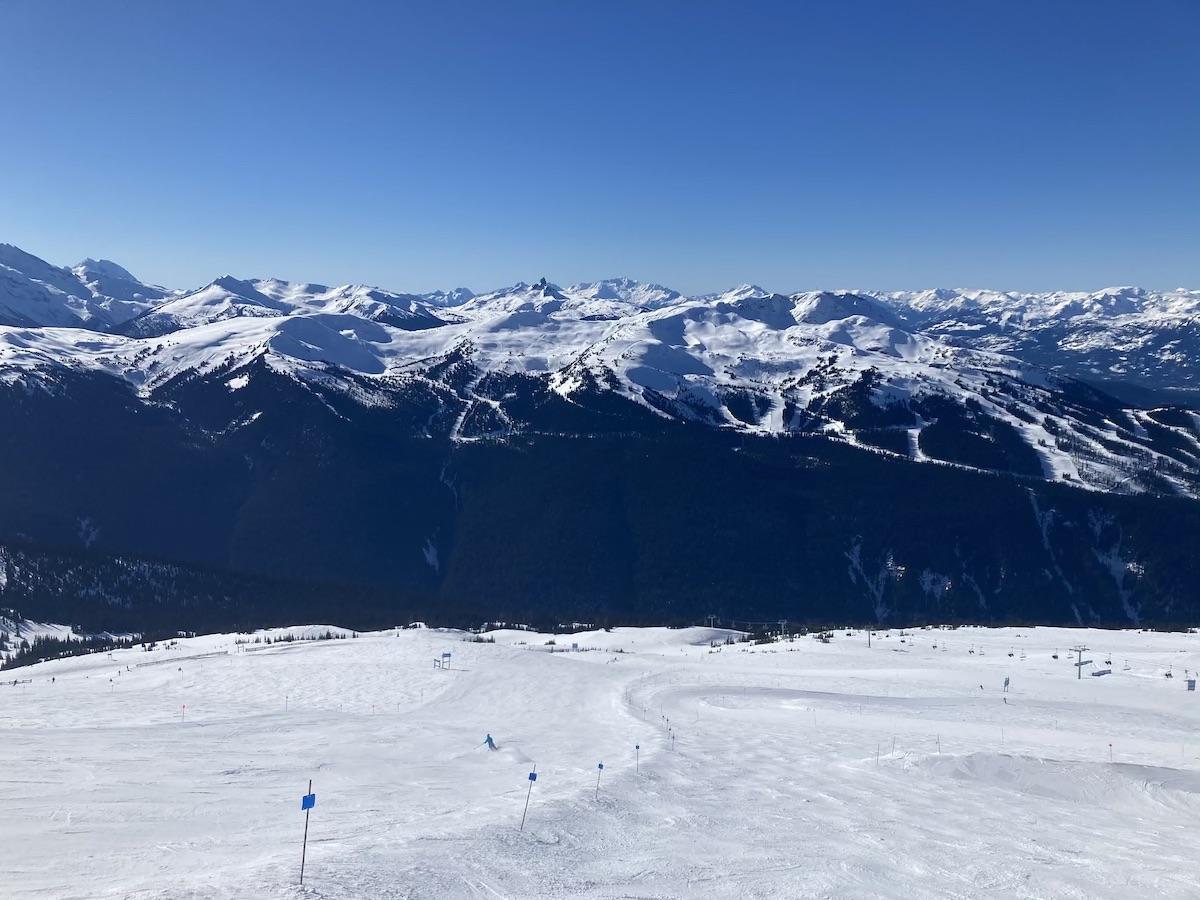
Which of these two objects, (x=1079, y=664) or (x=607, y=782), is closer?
(x=607, y=782)

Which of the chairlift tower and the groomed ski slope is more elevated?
the chairlift tower

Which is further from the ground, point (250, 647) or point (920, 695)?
point (920, 695)

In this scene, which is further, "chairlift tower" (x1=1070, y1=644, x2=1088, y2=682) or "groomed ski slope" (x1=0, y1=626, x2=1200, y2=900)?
"chairlift tower" (x1=1070, y1=644, x2=1088, y2=682)

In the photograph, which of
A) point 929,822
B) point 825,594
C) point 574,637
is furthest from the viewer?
point 825,594

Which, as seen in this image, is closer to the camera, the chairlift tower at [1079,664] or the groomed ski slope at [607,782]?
the groomed ski slope at [607,782]

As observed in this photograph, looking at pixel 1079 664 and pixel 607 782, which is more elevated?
pixel 1079 664

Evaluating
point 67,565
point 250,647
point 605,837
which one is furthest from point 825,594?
point 605,837

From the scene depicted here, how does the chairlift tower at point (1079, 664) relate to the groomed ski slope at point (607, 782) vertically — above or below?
above

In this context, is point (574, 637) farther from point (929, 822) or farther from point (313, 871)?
point (313, 871)
